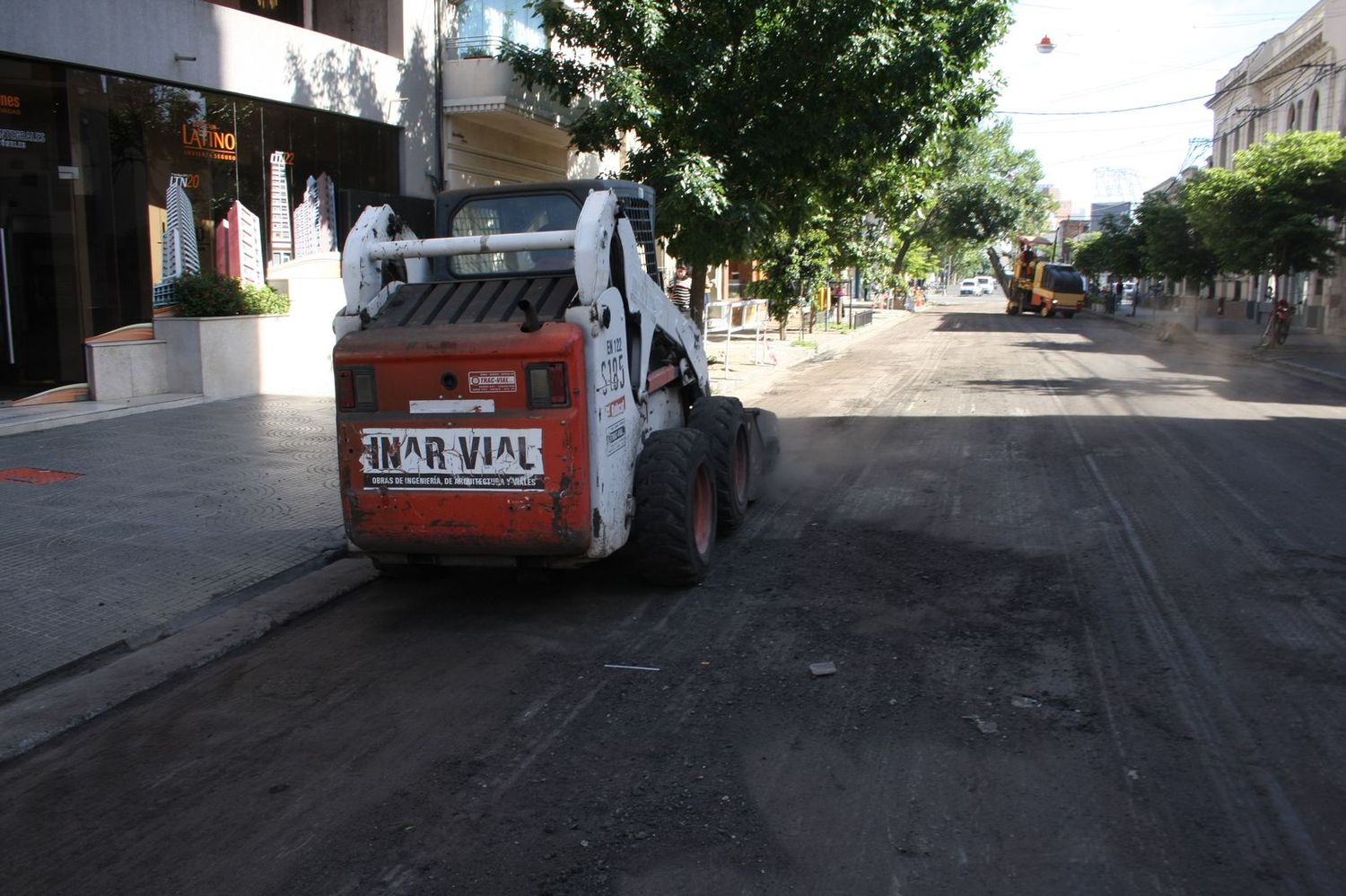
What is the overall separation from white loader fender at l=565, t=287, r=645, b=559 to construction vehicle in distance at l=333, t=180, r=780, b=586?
0.01 metres

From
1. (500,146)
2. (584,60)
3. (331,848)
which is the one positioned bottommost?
(331,848)

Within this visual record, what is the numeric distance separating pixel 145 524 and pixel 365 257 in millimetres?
3039

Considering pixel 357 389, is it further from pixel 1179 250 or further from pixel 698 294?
pixel 1179 250

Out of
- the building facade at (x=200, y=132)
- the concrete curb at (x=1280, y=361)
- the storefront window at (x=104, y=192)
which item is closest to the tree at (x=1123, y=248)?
the concrete curb at (x=1280, y=361)

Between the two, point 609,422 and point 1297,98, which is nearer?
point 609,422

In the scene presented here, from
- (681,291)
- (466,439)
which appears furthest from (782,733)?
(681,291)

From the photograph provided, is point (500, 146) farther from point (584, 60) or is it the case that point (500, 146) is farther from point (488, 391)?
point (488, 391)

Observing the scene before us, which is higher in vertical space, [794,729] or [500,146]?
[500,146]

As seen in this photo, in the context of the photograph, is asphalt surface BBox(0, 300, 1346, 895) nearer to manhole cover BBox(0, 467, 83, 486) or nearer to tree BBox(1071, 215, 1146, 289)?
manhole cover BBox(0, 467, 83, 486)

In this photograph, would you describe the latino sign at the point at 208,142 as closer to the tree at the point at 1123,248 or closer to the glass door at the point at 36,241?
the glass door at the point at 36,241

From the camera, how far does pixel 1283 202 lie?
25125 millimetres

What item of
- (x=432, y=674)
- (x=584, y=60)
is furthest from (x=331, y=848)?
(x=584, y=60)

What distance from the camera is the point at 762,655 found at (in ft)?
17.8

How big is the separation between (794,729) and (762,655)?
90 cm
